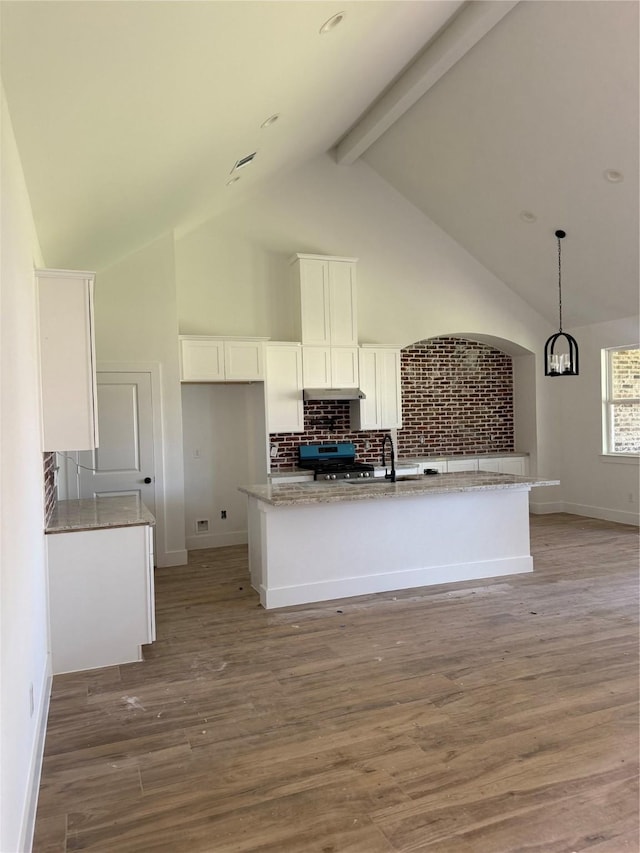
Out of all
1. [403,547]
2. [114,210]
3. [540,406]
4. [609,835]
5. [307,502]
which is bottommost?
[609,835]

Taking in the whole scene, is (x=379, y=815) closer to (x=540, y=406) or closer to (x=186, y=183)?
(x=186, y=183)

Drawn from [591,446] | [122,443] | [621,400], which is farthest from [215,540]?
[621,400]

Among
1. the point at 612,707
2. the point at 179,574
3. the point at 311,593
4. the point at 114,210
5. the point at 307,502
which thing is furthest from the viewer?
the point at 179,574

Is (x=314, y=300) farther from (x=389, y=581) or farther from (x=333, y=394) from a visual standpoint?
(x=389, y=581)

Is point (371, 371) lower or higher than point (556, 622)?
higher

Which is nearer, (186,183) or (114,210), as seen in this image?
(114,210)

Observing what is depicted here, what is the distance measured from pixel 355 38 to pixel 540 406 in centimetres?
607

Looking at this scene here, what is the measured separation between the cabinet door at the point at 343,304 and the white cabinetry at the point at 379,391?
29 centimetres

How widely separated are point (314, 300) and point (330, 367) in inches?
32.5

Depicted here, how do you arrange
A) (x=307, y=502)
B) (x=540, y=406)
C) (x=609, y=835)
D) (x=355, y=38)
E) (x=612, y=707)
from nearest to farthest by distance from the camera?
(x=609, y=835) → (x=612, y=707) → (x=355, y=38) → (x=307, y=502) → (x=540, y=406)

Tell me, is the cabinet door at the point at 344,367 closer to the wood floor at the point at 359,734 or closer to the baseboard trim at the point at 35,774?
the wood floor at the point at 359,734

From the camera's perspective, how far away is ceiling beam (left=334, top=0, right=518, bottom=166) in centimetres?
448

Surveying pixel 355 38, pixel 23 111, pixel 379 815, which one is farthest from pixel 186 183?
pixel 379 815

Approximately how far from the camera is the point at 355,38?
12.0 ft
